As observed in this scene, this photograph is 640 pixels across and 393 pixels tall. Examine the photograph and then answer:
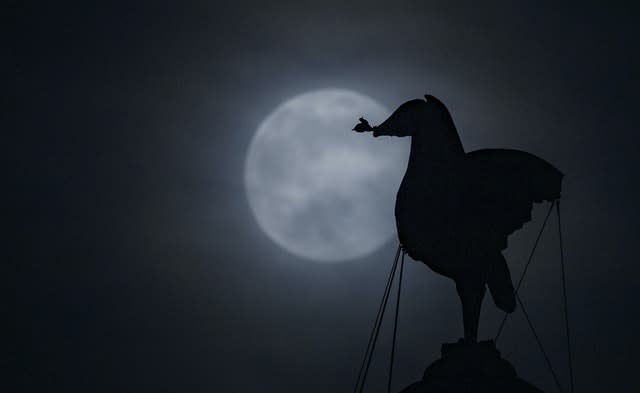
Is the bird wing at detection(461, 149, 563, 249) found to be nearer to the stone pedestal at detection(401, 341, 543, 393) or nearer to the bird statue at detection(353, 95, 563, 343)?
the bird statue at detection(353, 95, 563, 343)

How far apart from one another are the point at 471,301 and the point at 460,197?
271 centimetres

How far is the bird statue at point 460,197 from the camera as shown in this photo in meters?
22.3

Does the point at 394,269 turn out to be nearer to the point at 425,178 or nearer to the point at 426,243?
the point at 426,243

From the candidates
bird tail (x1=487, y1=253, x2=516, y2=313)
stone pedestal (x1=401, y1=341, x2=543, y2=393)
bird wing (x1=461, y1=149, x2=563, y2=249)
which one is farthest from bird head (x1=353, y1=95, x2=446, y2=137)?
stone pedestal (x1=401, y1=341, x2=543, y2=393)

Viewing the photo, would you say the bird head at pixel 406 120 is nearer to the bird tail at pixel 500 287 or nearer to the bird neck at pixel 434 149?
the bird neck at pixel 434 149

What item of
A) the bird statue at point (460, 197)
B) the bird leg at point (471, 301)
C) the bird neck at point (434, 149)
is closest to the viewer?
the bird leg at point (471, 301)

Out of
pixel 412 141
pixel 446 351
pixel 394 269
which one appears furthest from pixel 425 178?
pixel 446 351

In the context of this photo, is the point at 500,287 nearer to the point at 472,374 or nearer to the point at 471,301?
the point at 471,301

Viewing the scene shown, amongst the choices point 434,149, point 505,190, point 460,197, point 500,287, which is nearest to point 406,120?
point 434,149

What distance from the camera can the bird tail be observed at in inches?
881

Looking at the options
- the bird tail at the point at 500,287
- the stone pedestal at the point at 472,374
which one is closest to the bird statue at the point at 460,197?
the bird tail at the point at 500,287

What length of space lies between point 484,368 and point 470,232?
11.5 feet

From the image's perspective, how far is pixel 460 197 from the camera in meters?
22.6

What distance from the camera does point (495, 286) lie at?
2241 centimetres
